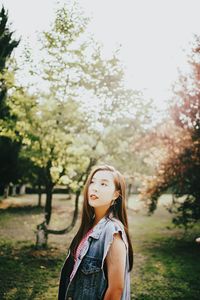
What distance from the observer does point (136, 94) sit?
34.1 feet

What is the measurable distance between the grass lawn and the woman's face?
4.98 m

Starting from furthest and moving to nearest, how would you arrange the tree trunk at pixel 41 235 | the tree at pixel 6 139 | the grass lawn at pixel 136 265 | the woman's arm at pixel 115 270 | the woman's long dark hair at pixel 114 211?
1. the tree at pixel 6 139
2. the tree trunk at pixel 41 235
3. the grass lawn at pixel 136 265
4. the woman's long dark hair at pixel 114 211
5. the woman's arm at pixel 115 270

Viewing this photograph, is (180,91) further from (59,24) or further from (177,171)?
(59,24)

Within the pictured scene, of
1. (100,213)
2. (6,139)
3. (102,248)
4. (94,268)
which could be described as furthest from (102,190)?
(6,139)

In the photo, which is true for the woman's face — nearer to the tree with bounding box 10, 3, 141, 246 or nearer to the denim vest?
the denim vest

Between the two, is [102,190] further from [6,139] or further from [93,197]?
[6,139]

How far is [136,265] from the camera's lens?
1038cm

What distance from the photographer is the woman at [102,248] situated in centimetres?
243

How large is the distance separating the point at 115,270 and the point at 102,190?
774mm

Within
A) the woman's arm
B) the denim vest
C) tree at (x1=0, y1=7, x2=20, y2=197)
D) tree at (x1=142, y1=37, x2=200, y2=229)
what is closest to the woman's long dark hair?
the denim vest

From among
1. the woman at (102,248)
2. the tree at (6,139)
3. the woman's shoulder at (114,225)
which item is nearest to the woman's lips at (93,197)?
the woman at (102,248)

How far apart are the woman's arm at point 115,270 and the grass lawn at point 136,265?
525cm

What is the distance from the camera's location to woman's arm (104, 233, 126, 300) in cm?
238

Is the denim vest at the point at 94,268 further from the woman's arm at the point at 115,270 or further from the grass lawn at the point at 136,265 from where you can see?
the grass lawn at the point at 136,265
